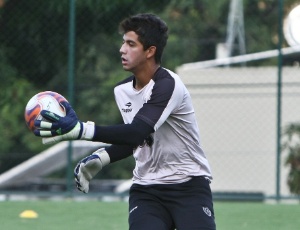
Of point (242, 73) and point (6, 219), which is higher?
point (242, 73)

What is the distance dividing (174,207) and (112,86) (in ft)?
27.4

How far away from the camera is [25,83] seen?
12.8m

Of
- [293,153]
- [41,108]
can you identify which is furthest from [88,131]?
[293,153]

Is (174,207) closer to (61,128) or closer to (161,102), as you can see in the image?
(161,102)

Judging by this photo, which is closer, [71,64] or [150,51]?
[150,51]

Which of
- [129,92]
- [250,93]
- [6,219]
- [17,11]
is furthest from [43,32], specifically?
[129,92]

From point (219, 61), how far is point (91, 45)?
4242 mm

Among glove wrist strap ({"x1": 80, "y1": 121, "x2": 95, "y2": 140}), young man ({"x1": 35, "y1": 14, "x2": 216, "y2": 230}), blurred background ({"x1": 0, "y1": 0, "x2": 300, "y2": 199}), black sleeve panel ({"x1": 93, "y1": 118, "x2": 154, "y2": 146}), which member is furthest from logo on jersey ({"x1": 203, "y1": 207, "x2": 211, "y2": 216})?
blurred background ({"x1": 0, "y1": 0, "x2": 300, "y2": 199})

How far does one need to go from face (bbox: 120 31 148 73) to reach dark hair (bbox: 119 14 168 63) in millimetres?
27

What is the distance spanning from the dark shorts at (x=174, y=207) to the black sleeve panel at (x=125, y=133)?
468 mm

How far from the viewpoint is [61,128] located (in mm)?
5148

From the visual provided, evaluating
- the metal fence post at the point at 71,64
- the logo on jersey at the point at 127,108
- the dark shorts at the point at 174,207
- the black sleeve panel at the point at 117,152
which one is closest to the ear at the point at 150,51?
the logo on jersey at the point at 127,108

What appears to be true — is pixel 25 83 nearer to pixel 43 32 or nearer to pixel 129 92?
pixel 43 32

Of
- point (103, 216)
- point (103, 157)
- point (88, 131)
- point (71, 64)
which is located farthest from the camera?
point (71, 64)
